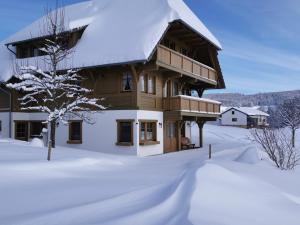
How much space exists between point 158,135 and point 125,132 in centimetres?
247

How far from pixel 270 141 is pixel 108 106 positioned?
9.87m

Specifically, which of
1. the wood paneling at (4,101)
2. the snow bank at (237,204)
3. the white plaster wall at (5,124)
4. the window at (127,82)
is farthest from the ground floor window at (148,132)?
the snow bank at (237,204)

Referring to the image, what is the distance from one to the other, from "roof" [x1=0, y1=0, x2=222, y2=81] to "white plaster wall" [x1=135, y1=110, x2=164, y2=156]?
3311mm

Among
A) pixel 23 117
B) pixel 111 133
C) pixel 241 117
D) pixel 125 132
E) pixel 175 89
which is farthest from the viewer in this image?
pixel 241 117

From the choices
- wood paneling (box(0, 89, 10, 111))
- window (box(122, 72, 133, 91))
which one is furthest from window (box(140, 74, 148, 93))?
wood paneling (box(0, 89, 10, 111))

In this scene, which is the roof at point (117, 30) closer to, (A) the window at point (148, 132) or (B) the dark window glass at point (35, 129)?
(B) the dark window glass at point (35, 129)

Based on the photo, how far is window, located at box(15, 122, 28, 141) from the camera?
25031 millimetres

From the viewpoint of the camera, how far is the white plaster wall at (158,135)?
2003cm

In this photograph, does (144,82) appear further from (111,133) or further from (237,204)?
(237,204)

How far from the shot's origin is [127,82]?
2069cm

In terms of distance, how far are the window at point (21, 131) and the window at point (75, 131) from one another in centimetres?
465

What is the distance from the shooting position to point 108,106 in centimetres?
2067

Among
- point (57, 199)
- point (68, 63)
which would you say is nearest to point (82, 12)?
point (68, 63)

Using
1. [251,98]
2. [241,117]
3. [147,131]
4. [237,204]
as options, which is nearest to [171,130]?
[147,131]
